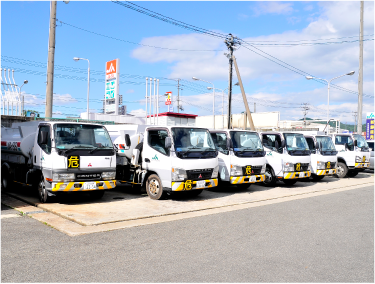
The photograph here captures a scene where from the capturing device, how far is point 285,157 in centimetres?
1391

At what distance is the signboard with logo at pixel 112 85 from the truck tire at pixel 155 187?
22.3 meters

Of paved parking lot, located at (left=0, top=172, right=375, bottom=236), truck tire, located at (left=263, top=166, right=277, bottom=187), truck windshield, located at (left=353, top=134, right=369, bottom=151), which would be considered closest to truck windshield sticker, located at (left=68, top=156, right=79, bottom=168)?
paved parking lot, located at (left=0, top=172, right=375, bottom=236)

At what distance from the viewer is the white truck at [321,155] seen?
15445 millimetres

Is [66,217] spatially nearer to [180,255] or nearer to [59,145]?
[59,145]

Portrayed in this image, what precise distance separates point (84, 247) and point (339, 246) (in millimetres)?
4190

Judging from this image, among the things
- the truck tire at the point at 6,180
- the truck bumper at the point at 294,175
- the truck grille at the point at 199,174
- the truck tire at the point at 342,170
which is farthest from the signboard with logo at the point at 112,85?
the truck grille at the point at 199,174

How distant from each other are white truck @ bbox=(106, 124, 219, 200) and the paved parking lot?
525 mm

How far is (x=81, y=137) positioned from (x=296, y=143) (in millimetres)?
8731

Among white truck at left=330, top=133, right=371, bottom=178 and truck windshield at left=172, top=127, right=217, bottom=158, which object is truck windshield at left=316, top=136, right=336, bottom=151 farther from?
truck windshield at left=172, top=127, right=217, bottom=158

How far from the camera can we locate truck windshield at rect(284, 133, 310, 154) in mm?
14211

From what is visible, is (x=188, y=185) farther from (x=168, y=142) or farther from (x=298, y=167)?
(x=298, y=167)

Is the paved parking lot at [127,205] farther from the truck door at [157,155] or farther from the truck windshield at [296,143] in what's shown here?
the truck windshield at [296,143]

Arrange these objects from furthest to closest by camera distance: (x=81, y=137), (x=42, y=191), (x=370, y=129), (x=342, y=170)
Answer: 1. (x=370, y=129)
2. (x=342, y=170)
3. (x=81, y=137)
4. (x=42, y=191)

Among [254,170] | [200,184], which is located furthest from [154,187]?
[254,170]
